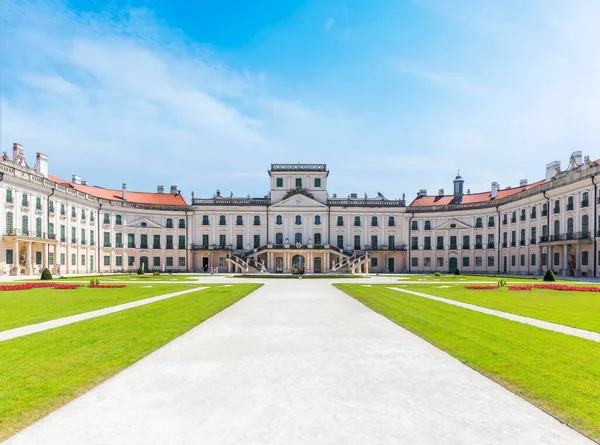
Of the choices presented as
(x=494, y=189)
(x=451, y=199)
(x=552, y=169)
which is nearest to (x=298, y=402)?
(x=552, y=169)

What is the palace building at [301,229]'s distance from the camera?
5784 cm

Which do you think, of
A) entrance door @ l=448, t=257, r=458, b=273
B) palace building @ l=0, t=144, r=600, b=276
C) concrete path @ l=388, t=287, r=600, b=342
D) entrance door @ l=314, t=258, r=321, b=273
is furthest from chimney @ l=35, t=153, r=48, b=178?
entrance door @ l=448, t=257, r=458, b=273

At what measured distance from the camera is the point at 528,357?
8.34 metres

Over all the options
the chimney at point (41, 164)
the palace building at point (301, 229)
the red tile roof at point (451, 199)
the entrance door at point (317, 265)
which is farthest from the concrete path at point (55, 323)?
the red tile roof at point (451, 199)

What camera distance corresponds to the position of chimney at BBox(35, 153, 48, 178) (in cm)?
5506

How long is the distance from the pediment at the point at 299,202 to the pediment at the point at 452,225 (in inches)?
834

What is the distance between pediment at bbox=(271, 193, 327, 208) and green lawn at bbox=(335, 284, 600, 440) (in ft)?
183

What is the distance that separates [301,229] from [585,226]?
40.8 meters

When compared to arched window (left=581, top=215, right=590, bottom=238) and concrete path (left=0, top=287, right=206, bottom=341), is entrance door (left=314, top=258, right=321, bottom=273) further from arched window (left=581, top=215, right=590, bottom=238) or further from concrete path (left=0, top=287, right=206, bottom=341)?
concrete path (left=0, top=287, right=206, bottom=341)

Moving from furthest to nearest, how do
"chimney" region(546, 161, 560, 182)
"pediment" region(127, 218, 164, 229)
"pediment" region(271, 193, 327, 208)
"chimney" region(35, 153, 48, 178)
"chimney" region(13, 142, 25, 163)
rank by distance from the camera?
"pediment" region(271, 193, 327, 208) → "pediment" region(127, 218, 164, 229) → "chimney" region(546, 161, 560, 182) → "chimney" region(35, 153, 48, 178) → "chimney" region(13, 142, 25, 163)

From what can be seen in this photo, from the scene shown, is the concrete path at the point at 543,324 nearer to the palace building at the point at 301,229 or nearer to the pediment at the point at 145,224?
the palace building at the point at 301,229

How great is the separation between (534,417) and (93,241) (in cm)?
6633

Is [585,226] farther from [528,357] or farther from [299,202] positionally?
[528,357]

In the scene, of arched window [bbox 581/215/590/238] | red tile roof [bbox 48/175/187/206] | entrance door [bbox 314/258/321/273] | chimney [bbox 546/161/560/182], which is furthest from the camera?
red tile roof [bbox 48/175/187/206]
